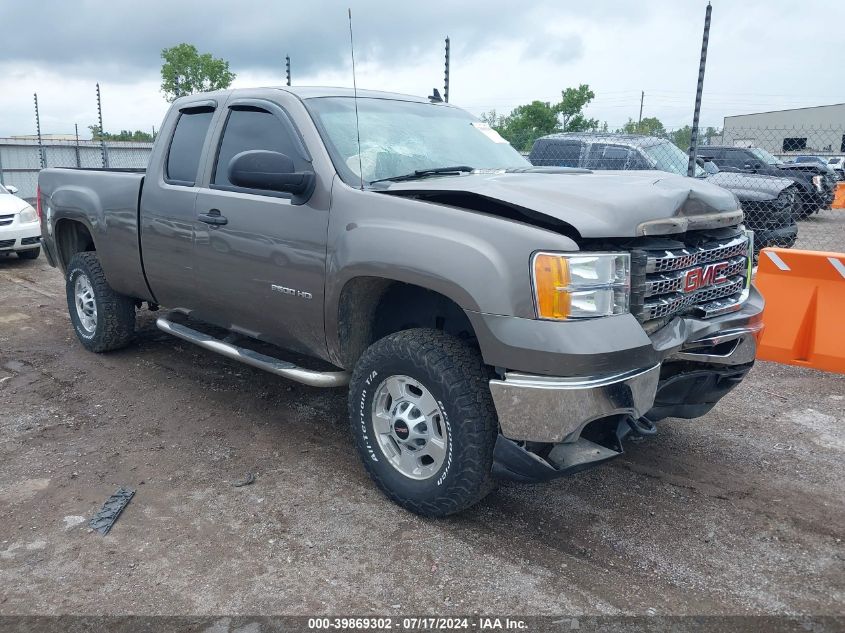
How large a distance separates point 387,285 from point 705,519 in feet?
6.21

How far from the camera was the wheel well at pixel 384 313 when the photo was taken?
3441mm

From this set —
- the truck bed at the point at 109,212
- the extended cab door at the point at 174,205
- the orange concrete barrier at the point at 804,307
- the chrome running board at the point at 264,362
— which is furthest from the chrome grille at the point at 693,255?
the truck bed at the point at 109,212

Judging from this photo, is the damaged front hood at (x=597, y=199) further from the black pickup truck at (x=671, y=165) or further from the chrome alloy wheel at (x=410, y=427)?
the black pickup truck at (x=671, y=165)

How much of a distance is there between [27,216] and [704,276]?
998 centimetres

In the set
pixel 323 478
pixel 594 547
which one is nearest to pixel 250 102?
pixel 323 478

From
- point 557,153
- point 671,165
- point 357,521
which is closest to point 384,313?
point 357,521

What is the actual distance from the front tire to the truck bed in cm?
242

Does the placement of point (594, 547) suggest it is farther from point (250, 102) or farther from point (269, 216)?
point (250, 102)

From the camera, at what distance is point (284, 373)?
12.7ft

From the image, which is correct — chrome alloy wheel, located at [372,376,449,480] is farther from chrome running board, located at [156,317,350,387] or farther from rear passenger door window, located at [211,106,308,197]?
rear passenger door window, located at [211,106,308,197]

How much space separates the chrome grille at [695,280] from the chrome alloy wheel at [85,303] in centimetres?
453

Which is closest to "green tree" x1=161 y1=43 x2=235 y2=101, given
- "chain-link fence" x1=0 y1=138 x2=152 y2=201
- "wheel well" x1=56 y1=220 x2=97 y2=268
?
"chain-link fence" x1=0 y1=138 x2=152 y2=201

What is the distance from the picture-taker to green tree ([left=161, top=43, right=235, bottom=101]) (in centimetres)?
5719

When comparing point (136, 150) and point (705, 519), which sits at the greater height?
point (136, 150)
